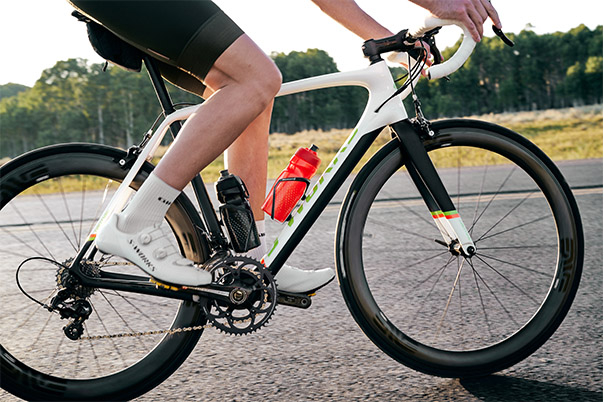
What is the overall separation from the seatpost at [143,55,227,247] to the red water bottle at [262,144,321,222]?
0.22 m

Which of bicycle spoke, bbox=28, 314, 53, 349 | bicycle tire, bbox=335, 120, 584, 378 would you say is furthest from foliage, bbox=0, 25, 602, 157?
bicycle spoke, bbox=28, 314, 53, 349

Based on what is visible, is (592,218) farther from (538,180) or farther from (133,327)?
(133,327)

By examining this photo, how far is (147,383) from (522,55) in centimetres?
10453

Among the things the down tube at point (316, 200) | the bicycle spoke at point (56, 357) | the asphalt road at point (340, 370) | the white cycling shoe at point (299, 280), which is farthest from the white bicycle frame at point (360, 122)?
the bicycle spoke at point (56, 357)

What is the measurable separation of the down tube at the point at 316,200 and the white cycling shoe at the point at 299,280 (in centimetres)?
7

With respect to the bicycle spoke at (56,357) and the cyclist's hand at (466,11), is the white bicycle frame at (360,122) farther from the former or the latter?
the bicycle spoke at (56,357)

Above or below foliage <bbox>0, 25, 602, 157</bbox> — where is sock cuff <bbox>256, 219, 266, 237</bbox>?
below

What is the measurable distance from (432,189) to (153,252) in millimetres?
1145

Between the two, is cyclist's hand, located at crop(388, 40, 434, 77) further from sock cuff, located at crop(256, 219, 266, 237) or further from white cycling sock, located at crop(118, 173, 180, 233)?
white cycling sock, located at crop(118, 173, 180, 233)

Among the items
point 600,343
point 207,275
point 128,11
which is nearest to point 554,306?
point 600,343

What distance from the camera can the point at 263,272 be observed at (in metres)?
2.31

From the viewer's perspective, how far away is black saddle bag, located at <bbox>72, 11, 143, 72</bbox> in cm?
219

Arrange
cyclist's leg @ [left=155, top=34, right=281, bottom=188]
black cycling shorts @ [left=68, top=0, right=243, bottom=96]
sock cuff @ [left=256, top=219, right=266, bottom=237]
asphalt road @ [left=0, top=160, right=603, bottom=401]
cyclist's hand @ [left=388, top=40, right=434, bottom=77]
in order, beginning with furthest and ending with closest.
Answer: sock cuff @ [left=256, top=219, right=266, bottom=237] < cyclist's hand @ [left=388, top=40, right=434, bottom=77] < asphalt road @ [left=0, top=160, right=603, bottom=401] < cyclist's leg @ [left=155, top=34, right=281, bottom=188] < black cycling shorts @ [left=68, top=0, right=243, bottom=96]

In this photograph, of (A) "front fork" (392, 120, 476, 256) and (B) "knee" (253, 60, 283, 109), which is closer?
(B) "knee" (253, 60, 283, 109)
